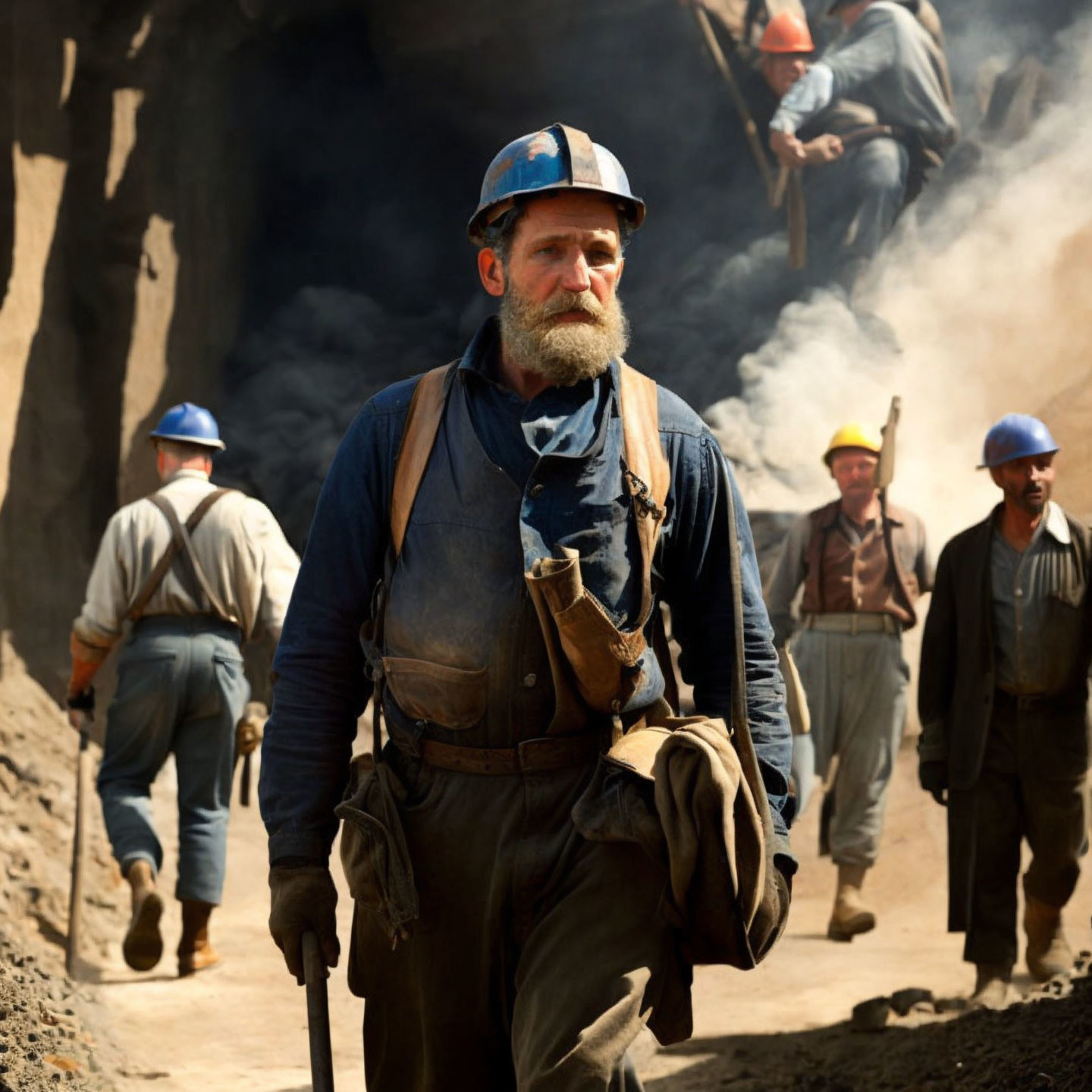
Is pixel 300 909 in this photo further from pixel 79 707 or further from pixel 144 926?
pixel 79 707

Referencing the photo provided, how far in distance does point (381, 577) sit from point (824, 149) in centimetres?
1070

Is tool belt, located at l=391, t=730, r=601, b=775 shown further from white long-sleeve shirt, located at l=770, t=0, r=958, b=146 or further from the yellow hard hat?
white long-sleeve shirt, located at l=770, t=0, r=958, b=146

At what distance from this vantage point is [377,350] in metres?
13.7

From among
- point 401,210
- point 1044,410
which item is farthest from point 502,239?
point 401,210

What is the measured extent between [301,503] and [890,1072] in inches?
311

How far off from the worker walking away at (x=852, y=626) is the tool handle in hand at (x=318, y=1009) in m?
4.96

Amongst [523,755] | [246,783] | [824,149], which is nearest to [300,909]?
[523,755]

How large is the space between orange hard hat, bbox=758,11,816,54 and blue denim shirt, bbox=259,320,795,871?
10725mm

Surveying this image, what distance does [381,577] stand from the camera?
304 centimetres

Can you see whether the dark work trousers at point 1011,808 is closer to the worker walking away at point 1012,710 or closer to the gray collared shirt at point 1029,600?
the worker walking away at point 1012,710

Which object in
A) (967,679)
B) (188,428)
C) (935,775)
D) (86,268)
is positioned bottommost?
(935,775)

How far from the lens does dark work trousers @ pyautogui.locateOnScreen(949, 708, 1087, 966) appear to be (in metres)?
6.12

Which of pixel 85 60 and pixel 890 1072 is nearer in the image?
pixel 890 1072

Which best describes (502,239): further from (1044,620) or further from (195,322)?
(195,322)
